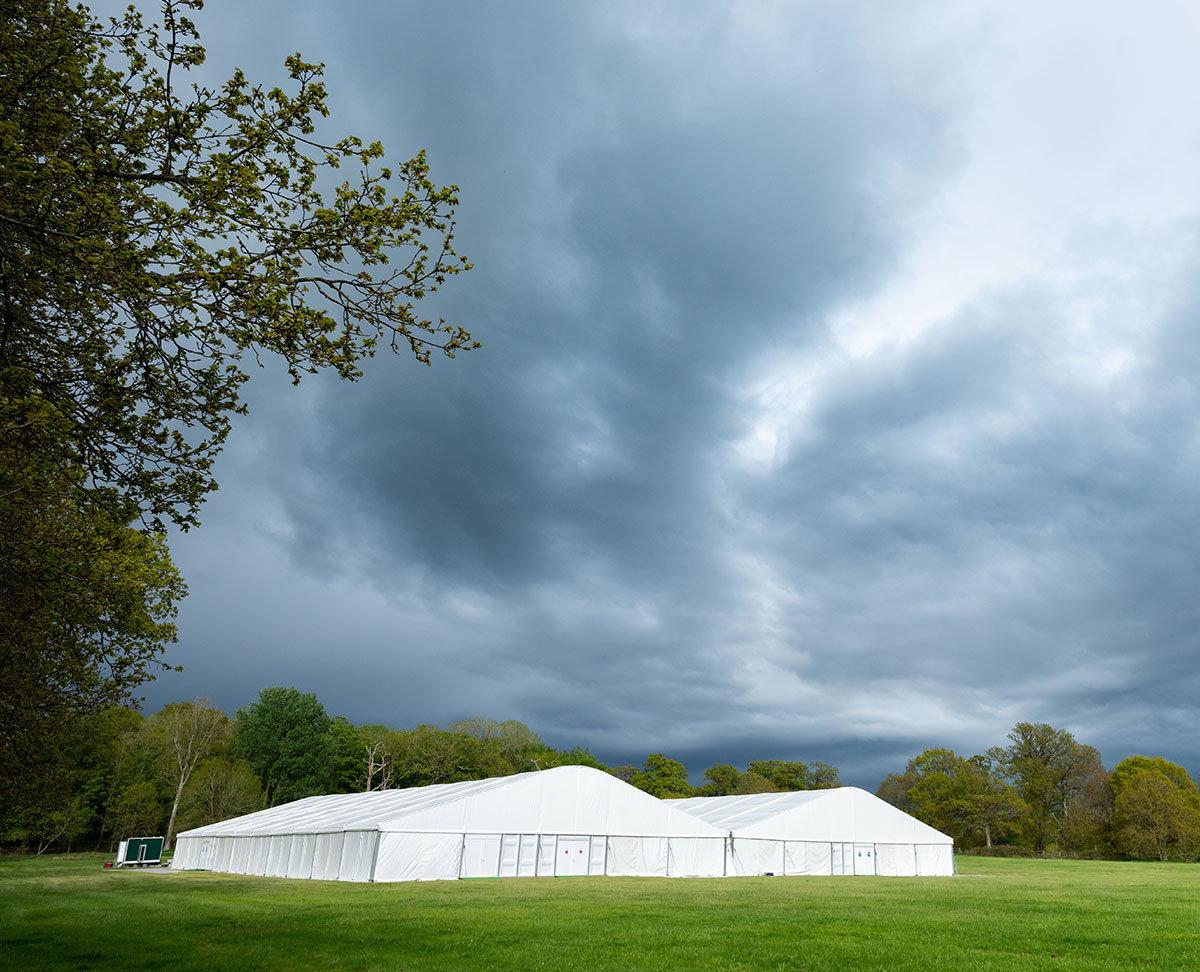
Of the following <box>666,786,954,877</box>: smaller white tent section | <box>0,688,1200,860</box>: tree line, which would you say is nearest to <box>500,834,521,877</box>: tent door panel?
<box>666,786,954,877</box>: smaller white tent section

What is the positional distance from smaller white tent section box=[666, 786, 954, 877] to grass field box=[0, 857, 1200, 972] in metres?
19.6

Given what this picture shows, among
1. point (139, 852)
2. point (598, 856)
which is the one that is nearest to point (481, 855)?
point (598, 856)

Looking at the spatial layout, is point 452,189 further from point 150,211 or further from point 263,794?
point 263,794

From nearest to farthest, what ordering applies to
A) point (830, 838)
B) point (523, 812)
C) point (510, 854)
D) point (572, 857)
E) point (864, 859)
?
point (510, 854) < point (523, 812) < point (572, 857) < point (830, 838) < point (864, 859)

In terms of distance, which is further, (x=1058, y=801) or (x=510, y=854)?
(x=1058, y=801)

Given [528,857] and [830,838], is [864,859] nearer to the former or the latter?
[830,838]

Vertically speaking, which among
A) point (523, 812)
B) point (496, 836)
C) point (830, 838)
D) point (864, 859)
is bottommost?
point (864, 859)

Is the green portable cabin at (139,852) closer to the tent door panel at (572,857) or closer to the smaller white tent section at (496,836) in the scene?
the smaller white tent section at (496,836)

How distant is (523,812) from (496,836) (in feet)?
5.92

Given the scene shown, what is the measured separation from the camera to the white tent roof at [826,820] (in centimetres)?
4719

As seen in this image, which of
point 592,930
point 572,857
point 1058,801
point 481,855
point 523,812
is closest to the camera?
point 592,930

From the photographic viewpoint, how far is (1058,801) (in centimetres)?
8888

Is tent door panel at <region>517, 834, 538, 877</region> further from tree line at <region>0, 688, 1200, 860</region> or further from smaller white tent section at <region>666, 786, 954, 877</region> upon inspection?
tree line at <region>0, 688, 1200, 860</region>

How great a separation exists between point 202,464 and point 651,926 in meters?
13.4
